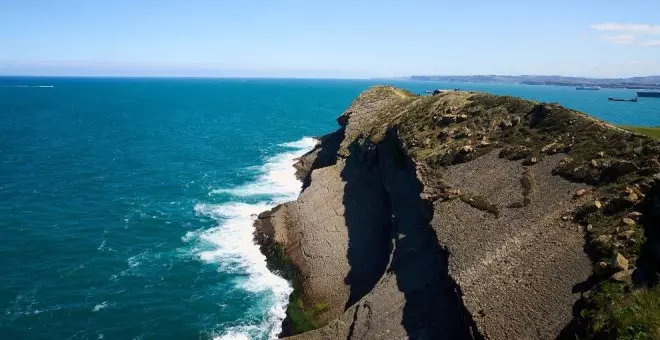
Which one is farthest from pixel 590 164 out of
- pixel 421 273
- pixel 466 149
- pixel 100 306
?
pixel 100 306

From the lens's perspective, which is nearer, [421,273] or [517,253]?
[517,253]

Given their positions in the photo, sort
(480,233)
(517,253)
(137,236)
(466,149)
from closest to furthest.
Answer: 1. (517,253)
2. (480,233)
3. (466,149)
4. (137,236)

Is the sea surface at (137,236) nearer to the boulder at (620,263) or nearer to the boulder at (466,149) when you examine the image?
the boulder at (466,149)

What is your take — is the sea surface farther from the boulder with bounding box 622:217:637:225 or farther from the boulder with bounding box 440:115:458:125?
the boulder with bounding box 622:217:637:225

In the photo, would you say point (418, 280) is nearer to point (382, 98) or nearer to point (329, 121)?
point (382, 98)

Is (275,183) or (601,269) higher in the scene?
(601,269)

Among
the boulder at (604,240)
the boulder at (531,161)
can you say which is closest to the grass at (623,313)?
the boulder at (604,240)

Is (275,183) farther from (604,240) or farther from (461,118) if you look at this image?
(604,240)
